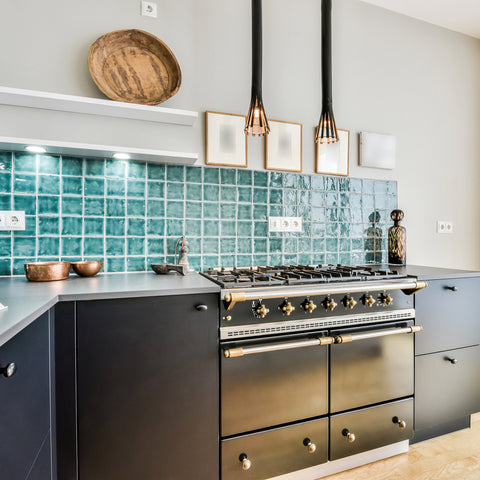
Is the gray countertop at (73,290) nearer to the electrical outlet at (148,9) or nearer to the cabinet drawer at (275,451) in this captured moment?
the cabinet drawer at (275,451)

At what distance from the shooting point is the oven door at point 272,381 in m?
1.37

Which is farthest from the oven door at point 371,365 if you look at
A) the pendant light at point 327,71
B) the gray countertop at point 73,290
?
the pendant light at point 327,71

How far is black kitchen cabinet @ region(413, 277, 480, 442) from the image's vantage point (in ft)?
5.77

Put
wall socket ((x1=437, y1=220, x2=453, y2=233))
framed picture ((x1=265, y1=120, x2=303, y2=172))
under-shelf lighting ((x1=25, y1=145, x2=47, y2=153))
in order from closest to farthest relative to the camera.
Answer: under-shelf lighting ((x1=25, y1=145, x2=47, y2=153))
framed picture ((x1=265, y1=120, x2=303, y2=172))
wall socket ((x1=437, y1=220, x2=453, y2=233))

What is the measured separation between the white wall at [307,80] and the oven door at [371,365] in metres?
1.08

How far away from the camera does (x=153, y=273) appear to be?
182 centimetres

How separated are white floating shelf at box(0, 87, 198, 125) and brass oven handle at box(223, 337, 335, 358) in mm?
1193

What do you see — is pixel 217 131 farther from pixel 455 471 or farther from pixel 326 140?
pixel 455 471

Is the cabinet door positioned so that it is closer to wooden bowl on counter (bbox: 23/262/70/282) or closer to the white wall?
wooden bowl on counter (bbox: 23/262/70/282)

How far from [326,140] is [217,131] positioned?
67 cm

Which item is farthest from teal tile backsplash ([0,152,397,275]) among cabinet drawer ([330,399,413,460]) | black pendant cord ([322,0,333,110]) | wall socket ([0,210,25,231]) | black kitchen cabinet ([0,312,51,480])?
cabinet drawer ([330,399,413,460])

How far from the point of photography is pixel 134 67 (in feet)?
5.69

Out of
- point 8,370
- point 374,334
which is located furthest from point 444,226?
point 8,370

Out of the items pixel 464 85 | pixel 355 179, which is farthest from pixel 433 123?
pixel 355 179
